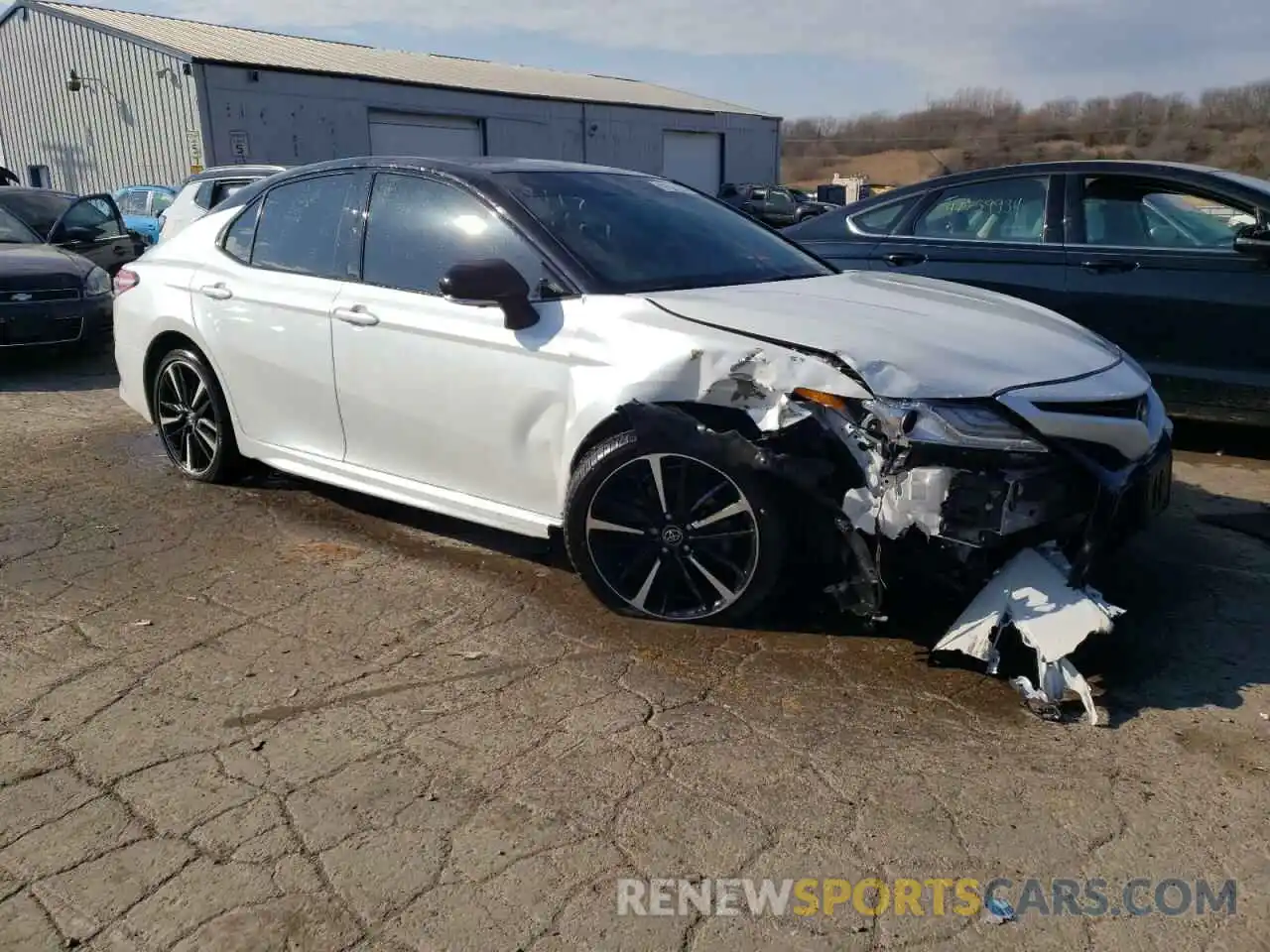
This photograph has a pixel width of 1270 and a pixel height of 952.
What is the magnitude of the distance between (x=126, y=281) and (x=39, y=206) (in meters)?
6.78

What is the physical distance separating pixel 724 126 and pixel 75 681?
3876 cm

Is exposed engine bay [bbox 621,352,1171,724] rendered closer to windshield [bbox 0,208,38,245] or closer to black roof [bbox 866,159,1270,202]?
black roof [bbox 866,159,1270,202]

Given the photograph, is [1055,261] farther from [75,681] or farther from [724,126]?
[724,126]

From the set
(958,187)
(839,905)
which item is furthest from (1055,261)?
(839,905)

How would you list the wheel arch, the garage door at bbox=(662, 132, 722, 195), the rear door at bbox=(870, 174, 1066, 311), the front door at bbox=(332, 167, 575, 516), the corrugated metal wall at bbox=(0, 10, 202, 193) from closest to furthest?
the wheel arch
the front door at bbox=(332, 167, 575, 516)
the rear door at bbox=(870, 174, 1066, 311)
the corrugated metal wall at bbox=(0, 10, 202, 193)
the garage door at bbox=(662, 132, 722, 195)

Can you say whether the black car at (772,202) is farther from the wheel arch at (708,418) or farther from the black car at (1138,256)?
the wheel arch at (708,418)

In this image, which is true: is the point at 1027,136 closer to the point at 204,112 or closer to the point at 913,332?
the point at 204,112

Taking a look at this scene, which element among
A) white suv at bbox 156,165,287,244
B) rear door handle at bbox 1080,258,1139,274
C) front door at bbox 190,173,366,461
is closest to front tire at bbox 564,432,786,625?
front door at bbox 190,173,366,461

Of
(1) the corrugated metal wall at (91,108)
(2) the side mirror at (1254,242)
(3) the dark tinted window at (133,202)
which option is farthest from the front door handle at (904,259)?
(1) the corrugated metal wall at (91,108)

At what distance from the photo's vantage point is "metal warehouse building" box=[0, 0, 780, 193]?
23.6m

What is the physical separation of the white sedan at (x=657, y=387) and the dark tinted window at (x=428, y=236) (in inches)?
0.5

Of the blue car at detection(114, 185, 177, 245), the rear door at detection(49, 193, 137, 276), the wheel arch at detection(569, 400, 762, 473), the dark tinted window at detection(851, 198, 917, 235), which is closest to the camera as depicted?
the wheel arch at detection(569, 400, 762, 473)

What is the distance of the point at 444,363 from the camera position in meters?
3.90

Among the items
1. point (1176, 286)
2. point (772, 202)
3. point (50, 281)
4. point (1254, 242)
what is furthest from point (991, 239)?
point (772, 202)
